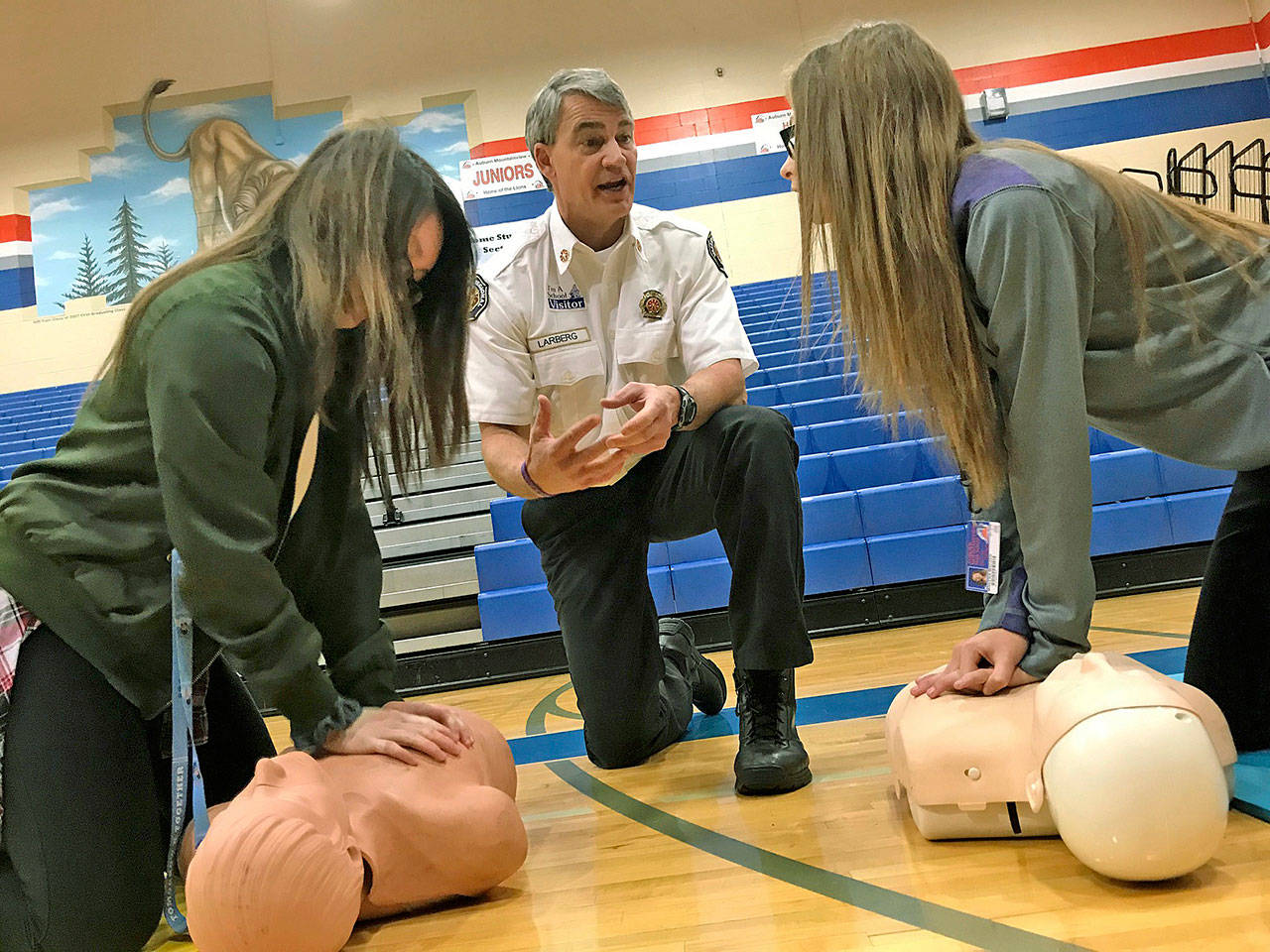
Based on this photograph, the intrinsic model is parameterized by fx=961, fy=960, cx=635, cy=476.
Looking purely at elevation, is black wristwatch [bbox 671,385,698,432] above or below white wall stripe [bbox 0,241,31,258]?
below

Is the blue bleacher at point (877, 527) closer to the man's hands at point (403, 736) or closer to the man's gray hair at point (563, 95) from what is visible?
the man's gray hair at point (563, 95)

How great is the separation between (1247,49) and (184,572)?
888cm

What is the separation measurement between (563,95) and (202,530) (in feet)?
3.75

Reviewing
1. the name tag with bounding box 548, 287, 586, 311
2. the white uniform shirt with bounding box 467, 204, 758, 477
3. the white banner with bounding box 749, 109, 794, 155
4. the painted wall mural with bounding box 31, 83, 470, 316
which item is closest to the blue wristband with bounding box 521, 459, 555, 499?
the white uniform shirt with bounding box 467, 204, 758, 477

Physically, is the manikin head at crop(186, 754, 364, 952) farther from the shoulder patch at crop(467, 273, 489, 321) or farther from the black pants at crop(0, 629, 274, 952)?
the shoulder patch at crop(467, 273, 489, 321)

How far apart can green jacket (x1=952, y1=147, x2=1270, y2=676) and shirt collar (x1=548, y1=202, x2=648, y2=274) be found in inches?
31.2

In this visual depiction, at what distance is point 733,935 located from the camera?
3.14 feet

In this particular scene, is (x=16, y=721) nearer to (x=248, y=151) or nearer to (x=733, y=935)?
(x=733, y=935)

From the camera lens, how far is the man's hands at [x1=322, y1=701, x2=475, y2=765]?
3.77ft

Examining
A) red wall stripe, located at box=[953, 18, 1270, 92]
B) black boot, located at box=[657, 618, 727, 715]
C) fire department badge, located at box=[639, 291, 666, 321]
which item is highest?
red wall stripe, located at box=[953, 18, 1270, 92]

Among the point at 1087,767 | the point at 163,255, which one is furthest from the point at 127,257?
the point at 1087,767

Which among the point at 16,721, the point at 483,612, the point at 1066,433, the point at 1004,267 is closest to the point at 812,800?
the point at 1066,433

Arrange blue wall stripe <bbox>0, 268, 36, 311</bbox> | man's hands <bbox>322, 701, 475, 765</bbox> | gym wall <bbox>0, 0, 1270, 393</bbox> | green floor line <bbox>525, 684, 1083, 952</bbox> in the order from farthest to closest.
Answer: blue wall stripe <bbox>0, 268, 36, 311</bbox>
gym wall <bbox>0, 0, 1270, 393</bbox>
man's hands <bbox>322, 701, 475, 765</bbox>
green floor line <bbox>525, 684, 1083, 952</bbox>

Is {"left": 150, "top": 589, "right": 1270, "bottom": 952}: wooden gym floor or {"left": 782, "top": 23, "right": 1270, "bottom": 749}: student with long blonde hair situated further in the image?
{"left": 782, "top": 23, "right": 1270, "bottom": 749}: student with long blonde hair
